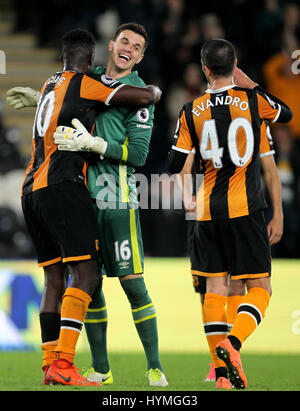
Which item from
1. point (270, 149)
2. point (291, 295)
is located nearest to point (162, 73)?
point (291, 295)

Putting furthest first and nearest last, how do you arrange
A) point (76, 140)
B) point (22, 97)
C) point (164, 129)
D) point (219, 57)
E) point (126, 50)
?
1. point (164, 129)
2. point (22, 97)
3. point (126, 50)
4. point (219, 57)
5. point (76, 140)

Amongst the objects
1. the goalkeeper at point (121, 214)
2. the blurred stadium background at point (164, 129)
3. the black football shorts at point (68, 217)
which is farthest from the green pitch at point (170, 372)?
the black football shorts at point (68, 217)

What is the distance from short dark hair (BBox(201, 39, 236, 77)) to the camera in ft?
16.7

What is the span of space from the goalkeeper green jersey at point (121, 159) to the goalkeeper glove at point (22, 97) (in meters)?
0.51

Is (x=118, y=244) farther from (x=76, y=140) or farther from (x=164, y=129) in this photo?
(x=164, y=129)

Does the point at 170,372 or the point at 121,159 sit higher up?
the point at 121,159

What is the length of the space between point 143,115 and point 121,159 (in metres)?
0.32

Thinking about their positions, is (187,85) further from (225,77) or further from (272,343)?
(225,77)

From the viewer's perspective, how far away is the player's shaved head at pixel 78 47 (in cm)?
523

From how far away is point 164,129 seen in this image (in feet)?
33.0

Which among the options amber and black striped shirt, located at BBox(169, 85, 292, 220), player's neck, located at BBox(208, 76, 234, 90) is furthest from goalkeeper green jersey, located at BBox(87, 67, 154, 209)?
player's neck, located at BBox(208, 76, 234, 90)

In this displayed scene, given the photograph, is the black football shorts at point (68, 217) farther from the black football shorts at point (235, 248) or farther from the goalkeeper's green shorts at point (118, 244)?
the black football shorts at point (235, 248)

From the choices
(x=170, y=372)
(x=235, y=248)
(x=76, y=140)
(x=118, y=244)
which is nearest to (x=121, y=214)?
(x=118, y=244)

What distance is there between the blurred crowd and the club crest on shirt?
12.5ft
